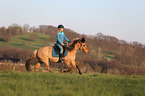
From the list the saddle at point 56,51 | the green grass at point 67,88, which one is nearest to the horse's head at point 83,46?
the saddle at point 56,51

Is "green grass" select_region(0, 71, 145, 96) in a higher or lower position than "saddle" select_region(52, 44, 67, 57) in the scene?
lower

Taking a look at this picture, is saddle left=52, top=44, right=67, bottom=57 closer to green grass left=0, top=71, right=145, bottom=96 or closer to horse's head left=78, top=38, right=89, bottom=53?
horse's head left=78, top=38, right=89, bottom=53

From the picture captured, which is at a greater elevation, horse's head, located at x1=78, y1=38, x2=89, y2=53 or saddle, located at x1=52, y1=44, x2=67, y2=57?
horse's head, located at x1=78, y1=38, x2=89, y2=53

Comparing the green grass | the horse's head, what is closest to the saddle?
the horse's head

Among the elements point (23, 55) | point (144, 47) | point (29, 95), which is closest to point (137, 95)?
point (29, 95)

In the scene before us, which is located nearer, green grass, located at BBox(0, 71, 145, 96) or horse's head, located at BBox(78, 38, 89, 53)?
green grass, located at BBox(0, 71, 145, 96)

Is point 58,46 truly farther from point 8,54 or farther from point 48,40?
point 48,40

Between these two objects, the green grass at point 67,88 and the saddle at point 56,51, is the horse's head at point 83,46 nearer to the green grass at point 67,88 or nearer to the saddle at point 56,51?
the saddle at point 56,51

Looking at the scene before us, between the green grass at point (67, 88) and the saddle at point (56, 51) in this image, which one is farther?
the saddle at point (56, 51)

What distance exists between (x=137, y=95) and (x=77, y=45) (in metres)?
7.49

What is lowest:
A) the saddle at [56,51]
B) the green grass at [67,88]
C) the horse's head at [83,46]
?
the green grass at [67,88]

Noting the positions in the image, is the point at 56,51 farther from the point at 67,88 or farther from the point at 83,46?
the point at 67,88

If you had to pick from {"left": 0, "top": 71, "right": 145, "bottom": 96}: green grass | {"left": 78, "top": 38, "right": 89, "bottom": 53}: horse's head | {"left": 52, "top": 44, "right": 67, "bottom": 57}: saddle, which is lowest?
{"left": 0, "top": 71, "right": 145, "bottom": 96}: green grass

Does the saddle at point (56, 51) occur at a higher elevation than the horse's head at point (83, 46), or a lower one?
lower
